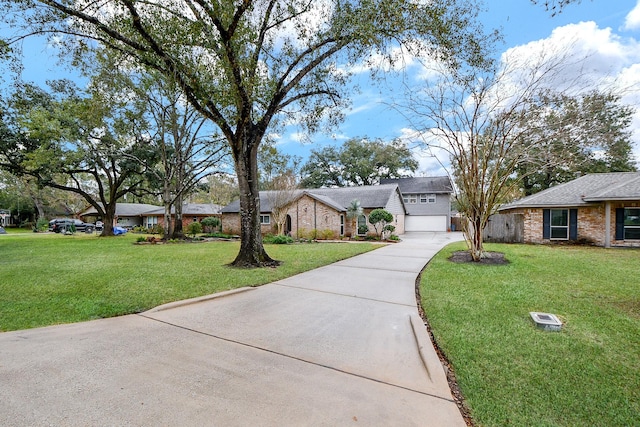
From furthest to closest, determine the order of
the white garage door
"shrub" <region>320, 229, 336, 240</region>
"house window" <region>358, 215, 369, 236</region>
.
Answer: the white garage door → "house window" <region>358, 215, 369, 236</region> → "shrub" <region>320, 229, 336, 240</region>

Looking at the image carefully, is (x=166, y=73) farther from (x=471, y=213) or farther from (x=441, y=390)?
(x=471, y=213)

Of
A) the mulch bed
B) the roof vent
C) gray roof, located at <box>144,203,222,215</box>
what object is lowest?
the roof vent

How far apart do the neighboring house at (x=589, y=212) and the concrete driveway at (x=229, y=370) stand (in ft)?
48.5

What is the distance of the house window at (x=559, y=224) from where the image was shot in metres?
15.3

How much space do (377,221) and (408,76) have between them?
1188 cm

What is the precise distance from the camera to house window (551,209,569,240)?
50.2 feet

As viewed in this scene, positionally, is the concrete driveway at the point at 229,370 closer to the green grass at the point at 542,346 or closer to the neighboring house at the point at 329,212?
the green grass at the point at 542,346

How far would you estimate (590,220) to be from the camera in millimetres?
14680

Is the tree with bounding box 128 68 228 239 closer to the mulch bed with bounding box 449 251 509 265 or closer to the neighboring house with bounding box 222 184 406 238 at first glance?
the neighboring house with bounding box 222 184 406 238

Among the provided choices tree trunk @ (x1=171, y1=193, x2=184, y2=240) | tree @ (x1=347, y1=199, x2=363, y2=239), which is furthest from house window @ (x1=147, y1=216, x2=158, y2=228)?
tree @ (x1=347, y1=199, x2=363, y2=239)

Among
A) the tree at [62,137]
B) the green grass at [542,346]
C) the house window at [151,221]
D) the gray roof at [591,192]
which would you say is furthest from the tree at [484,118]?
the house window at [151,221]

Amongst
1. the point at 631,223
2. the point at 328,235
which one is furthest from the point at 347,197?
the point at 631,223

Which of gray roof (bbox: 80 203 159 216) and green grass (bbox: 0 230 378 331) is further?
gray roof (bbox: 80 203 159 216)

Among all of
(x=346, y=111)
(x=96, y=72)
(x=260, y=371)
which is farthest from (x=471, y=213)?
(x=96, y=72)
